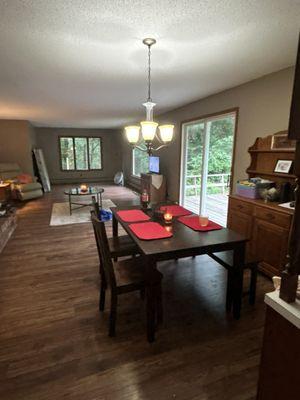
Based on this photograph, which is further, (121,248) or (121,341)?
(121,248)

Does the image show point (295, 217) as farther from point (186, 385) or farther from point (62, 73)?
point (62, 73)

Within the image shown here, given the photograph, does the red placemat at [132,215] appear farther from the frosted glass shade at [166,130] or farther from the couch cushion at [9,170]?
the couch cushion at [9,170]

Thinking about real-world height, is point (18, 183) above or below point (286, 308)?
below

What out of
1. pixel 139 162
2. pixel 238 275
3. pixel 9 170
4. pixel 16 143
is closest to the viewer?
pixel 238 275

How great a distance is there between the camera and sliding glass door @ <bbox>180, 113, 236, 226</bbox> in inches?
162

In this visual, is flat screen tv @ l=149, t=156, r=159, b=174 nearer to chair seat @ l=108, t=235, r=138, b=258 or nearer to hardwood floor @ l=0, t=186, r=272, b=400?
hardwood floor @ l=0, t=186, r=272, b=400

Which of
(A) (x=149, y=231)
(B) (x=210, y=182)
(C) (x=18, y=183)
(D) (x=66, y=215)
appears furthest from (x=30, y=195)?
(A) (x=149, y=231)

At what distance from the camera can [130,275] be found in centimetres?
197

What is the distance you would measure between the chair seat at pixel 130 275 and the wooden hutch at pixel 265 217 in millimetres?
1106

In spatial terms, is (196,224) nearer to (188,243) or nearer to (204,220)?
(204,220)

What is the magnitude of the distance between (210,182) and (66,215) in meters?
3.19

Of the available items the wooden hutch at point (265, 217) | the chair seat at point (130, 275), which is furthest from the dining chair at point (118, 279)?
the wooden hutch at point (265, 217)

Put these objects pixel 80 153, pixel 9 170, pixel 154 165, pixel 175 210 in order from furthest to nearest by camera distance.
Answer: pixel 80 153 < pixel 9 170 < pixel 154 165 < pixel 175 210

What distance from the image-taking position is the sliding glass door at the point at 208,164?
4.11 m
